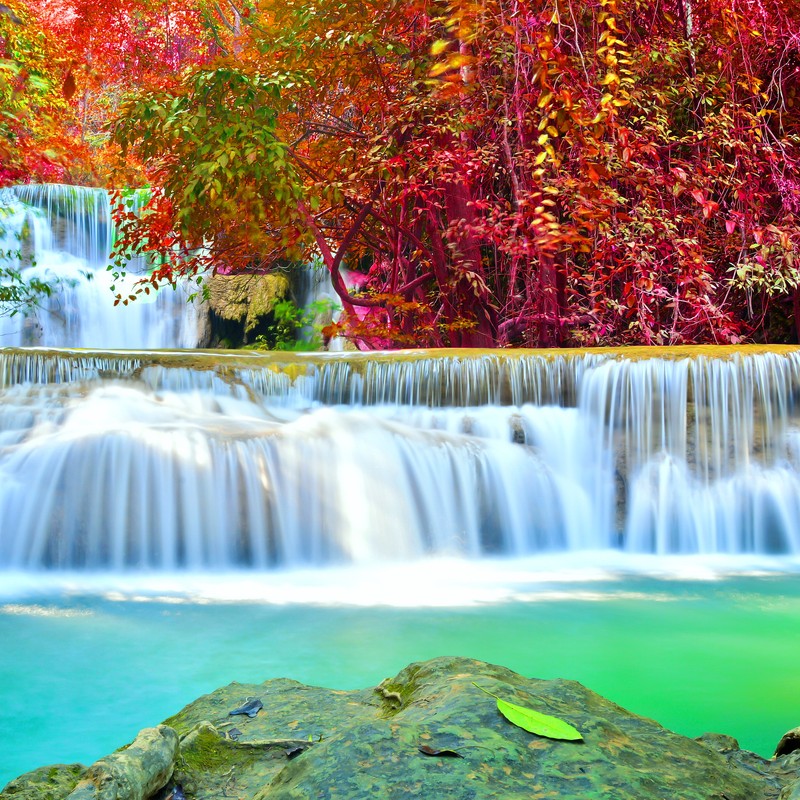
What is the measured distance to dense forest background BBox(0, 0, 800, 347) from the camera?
7.87m

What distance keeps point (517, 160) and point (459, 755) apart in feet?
25.3

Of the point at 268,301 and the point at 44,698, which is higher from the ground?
the point at 268,301

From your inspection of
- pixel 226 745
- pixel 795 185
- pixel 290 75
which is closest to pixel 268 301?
pixel 290 75

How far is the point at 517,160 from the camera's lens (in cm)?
828

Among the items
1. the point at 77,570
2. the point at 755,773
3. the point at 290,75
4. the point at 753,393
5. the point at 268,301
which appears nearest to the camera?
the point at 755,773

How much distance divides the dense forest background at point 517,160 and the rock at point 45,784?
21.5ft

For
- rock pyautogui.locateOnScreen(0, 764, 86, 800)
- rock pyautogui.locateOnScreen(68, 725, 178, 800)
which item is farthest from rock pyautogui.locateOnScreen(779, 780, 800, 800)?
rock pyautogui.locateOnScreen(0, 764, 86, 800)

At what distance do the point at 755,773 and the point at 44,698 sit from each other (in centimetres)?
230

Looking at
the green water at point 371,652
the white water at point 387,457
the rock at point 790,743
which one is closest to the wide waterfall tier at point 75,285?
the white water at point 387,457

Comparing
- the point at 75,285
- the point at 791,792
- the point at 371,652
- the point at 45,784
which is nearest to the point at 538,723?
the point at 791,792

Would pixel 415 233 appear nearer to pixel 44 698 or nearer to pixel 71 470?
pixel 71 470

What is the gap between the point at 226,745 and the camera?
1.42m

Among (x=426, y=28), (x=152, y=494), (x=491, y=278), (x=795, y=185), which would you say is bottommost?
(x=152, y=494)

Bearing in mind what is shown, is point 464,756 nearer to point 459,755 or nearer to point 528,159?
point 459,755
